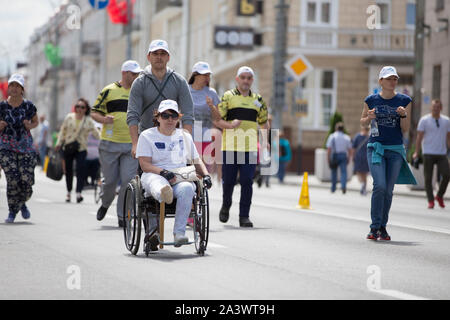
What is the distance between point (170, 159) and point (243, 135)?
12.6 ft

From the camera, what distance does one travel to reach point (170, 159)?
33.3ft

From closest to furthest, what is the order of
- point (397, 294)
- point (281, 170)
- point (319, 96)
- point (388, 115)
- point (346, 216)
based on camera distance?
point (397, 294), point (388, 115), point (346, 216), point (281, 170), point (319, 96)

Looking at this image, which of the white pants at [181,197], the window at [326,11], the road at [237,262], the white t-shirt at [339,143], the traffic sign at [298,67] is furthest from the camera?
the window at [326,11]

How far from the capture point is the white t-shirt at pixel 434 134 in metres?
18.9

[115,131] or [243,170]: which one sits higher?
[115,131]

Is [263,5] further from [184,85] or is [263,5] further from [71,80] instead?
[71,80]

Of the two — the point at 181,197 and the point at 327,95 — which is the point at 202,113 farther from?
the point at 327,95

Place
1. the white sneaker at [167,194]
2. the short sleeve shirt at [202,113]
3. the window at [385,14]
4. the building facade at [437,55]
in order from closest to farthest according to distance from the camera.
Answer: the white sneaker at [167,194], the short sleeve shirt at [202,113], the building facade at [437,55], the window at [385,14]

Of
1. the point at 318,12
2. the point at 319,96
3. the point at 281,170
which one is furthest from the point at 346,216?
the point at 318,12

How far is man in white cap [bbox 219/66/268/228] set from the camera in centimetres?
1386

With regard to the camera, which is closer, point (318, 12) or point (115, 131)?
point (115, 131)

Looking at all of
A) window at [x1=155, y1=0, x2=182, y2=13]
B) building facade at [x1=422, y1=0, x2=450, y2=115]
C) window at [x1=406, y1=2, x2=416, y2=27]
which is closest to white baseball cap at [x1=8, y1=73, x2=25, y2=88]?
building facade at [x1=422, y1=0, x2=450, y2=115]
